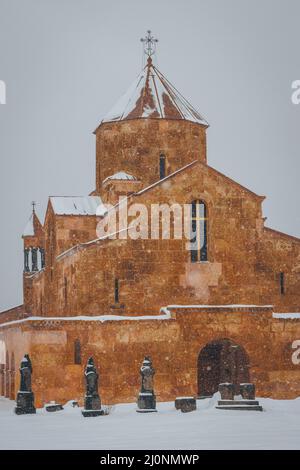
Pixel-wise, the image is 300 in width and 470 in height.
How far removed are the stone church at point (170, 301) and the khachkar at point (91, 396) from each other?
8.61ft

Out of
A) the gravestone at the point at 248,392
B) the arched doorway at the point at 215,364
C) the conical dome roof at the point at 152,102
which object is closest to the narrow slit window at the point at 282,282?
the arched doorway at the point at 215,364

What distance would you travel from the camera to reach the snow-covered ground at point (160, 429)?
21.4 metres

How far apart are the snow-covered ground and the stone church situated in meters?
2.00

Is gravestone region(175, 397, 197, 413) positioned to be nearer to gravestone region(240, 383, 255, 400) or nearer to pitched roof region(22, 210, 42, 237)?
gravestone region(240, 383, 255, 400)

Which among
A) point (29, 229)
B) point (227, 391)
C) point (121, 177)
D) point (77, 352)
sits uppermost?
point (121, 177)

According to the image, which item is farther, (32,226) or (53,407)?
(32,226)

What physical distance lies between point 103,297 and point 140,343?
2261 millimetres

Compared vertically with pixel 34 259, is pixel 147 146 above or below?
above

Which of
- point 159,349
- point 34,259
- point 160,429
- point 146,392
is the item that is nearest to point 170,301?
point 159,349

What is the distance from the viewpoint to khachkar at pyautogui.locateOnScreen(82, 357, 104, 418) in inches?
1083

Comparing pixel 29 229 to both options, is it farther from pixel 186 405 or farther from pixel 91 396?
pixel 186 405

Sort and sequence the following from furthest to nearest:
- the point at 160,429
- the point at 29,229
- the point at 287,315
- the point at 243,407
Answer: the point at 29,229
the point at 287,315
the point at 243,407
the point at 160,429

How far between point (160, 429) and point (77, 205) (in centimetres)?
1475

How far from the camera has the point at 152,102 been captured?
37688mm
